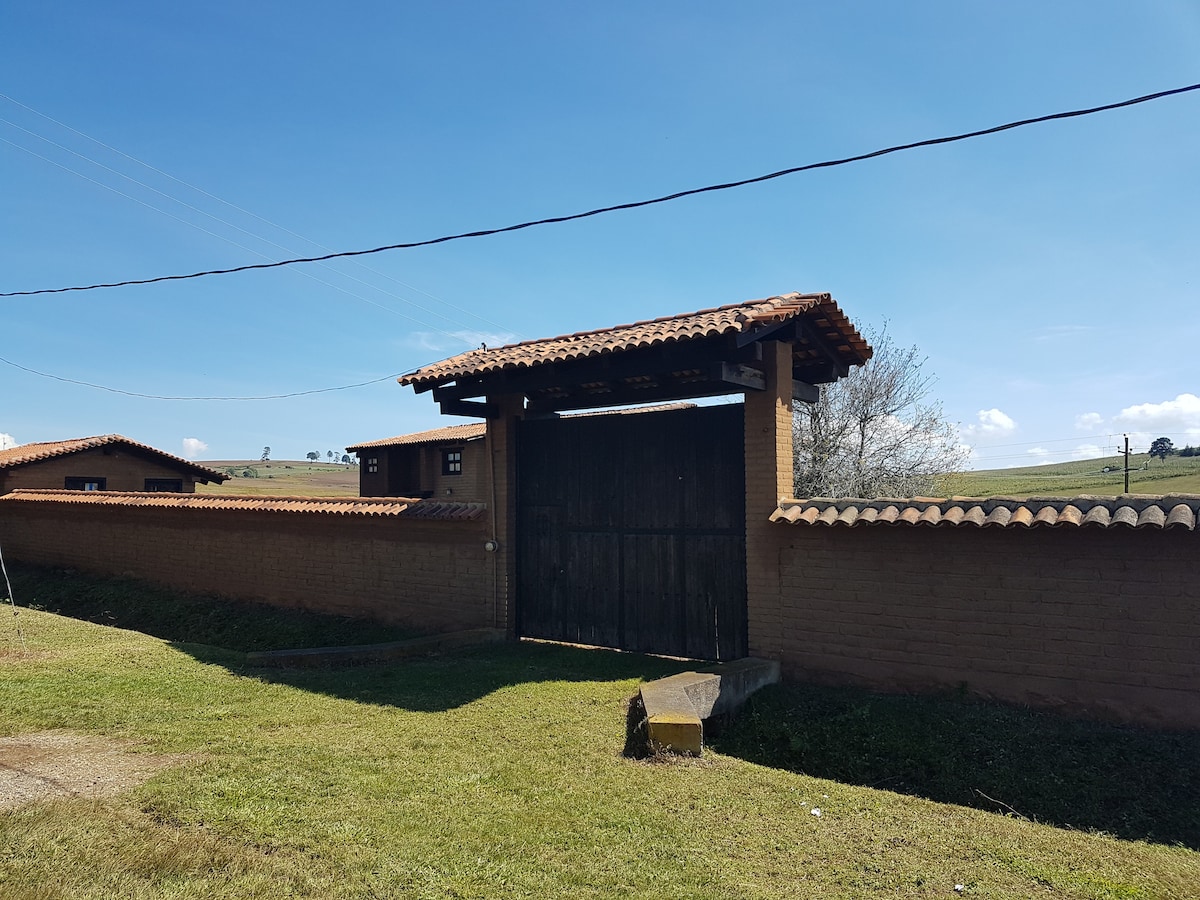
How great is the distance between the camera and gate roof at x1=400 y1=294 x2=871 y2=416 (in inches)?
291

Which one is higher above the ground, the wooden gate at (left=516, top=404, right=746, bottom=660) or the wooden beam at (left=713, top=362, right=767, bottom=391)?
the wooden beam at (left=713, top=362, right=767, bottom=391)

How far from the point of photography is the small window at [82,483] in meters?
22.5

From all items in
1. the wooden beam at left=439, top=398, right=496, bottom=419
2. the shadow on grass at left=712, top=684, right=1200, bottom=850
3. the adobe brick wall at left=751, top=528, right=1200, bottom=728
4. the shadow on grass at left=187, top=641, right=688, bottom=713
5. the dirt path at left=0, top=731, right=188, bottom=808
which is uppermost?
the wooden beam at left=439, top=398, right=496, bottom=419

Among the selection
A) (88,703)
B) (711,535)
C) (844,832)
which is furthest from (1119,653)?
(88,703)

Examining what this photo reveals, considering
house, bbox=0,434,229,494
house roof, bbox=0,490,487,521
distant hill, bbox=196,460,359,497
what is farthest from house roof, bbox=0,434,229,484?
distant hill, bbox=196,460,359,497

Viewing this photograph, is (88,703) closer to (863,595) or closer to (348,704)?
(348,704)

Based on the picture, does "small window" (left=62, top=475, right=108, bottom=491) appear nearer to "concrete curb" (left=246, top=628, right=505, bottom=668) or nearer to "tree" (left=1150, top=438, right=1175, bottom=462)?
"concrete curb" (left=246, top=628, right=505, bottom=668)

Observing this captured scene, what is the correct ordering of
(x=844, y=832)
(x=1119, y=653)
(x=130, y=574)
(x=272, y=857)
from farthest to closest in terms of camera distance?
(x=130, y=574) → (x=1119, y=653) → (x=844, y=832) → (x=272, y=857)

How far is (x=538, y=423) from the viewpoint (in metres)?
9.57

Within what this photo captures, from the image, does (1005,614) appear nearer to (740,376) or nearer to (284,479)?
(740,376)

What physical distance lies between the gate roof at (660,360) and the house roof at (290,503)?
1378 mm


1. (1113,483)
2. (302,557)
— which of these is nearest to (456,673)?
(302,557)

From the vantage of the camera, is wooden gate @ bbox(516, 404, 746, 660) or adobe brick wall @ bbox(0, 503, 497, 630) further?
adobe brick wall @ bbox(0, 503, 497, 630)

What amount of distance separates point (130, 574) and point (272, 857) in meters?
12.4
